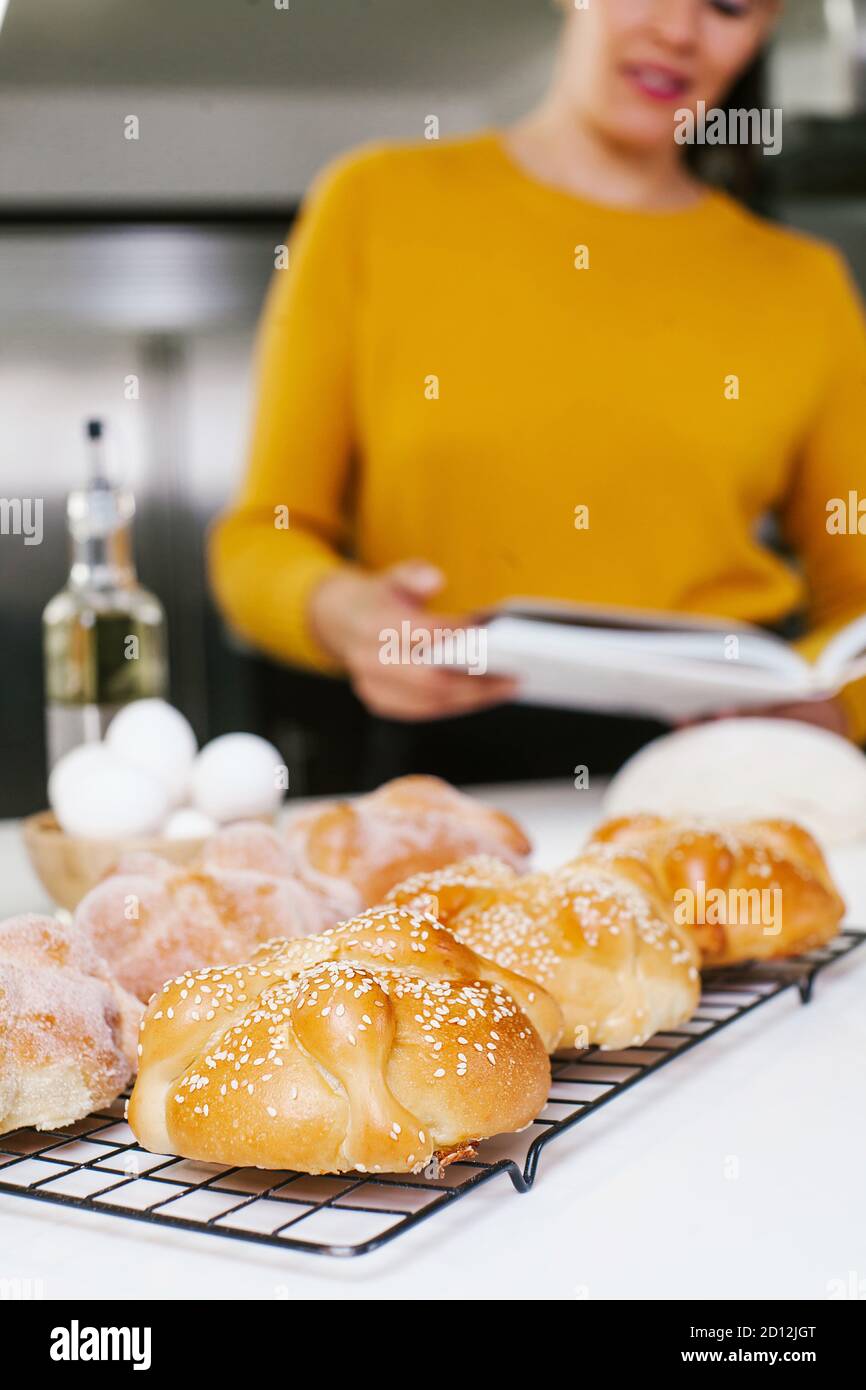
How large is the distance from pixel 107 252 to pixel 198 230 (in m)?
0.24

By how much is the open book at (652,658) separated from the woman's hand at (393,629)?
17 cm

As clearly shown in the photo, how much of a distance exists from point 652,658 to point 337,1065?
0.89 metres

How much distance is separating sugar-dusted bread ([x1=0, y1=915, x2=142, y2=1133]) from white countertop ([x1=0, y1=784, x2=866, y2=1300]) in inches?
1.9

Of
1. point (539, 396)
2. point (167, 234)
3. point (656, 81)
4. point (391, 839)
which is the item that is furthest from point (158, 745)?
point (167, 234)

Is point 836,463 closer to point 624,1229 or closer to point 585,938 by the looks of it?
point 585,938

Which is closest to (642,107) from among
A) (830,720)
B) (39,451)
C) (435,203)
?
(435,203)

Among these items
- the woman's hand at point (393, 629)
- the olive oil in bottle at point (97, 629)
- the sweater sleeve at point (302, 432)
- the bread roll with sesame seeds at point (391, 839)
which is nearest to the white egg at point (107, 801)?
the bread roll with sesame seeds at point (391, 839)

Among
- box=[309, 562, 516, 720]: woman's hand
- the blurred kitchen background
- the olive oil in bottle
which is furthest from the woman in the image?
the blurred kitchen background

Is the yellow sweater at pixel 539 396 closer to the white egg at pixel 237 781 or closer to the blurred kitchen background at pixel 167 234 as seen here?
the white egg at pixel 237 781

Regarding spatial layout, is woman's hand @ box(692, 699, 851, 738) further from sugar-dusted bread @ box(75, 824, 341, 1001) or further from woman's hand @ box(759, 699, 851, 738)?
sugar-dusted bread @ box(75, 824, 341, 1001)

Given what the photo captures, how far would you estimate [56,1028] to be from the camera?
0.66 m

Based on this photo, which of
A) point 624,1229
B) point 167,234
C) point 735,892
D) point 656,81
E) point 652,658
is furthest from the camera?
point 167,234

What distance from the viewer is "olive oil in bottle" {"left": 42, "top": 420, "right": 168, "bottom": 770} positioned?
127 cm

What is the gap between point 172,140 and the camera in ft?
12.0
